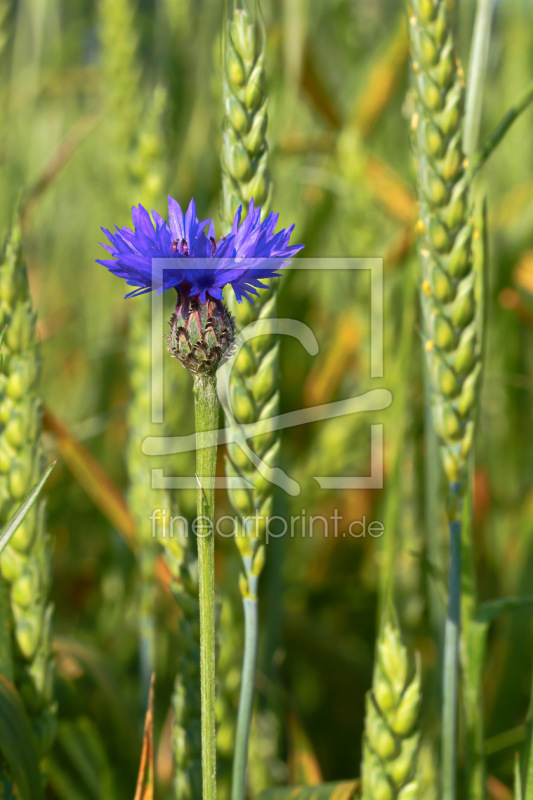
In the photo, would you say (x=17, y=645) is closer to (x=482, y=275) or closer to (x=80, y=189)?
(x=482, y=275)

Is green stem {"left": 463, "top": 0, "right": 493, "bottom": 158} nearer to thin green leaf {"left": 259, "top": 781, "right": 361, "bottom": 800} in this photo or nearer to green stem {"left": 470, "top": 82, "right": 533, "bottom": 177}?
green stem {"left": 470, "top": 82, "right": 533, "bottom": 177}

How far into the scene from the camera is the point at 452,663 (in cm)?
76

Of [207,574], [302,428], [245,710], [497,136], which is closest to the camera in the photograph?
[207,574]

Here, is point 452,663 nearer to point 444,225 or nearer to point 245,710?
point 245,710

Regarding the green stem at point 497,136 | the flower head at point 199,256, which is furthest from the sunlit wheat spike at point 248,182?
the green stem at point 497,136

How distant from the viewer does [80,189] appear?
130 inches

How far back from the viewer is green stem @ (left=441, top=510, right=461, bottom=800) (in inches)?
29.6

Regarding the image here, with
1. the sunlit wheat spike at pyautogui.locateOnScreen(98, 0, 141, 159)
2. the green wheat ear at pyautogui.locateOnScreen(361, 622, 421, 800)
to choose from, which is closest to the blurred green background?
the sunlit wheat spike at pyautogui.locateOnScreen(98, 0, 141, 159)

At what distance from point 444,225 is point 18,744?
0.64 m

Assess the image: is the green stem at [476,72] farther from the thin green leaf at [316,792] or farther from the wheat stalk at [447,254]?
the thin green leaf at [316,792]

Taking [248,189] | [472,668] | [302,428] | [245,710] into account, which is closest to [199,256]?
[248,189]

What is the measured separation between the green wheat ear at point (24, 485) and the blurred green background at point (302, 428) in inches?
9.1

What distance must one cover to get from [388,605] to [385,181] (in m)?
1.24

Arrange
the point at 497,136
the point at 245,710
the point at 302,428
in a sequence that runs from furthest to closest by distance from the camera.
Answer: the point at 302,428
the point at 497,136
the point at 245,710
